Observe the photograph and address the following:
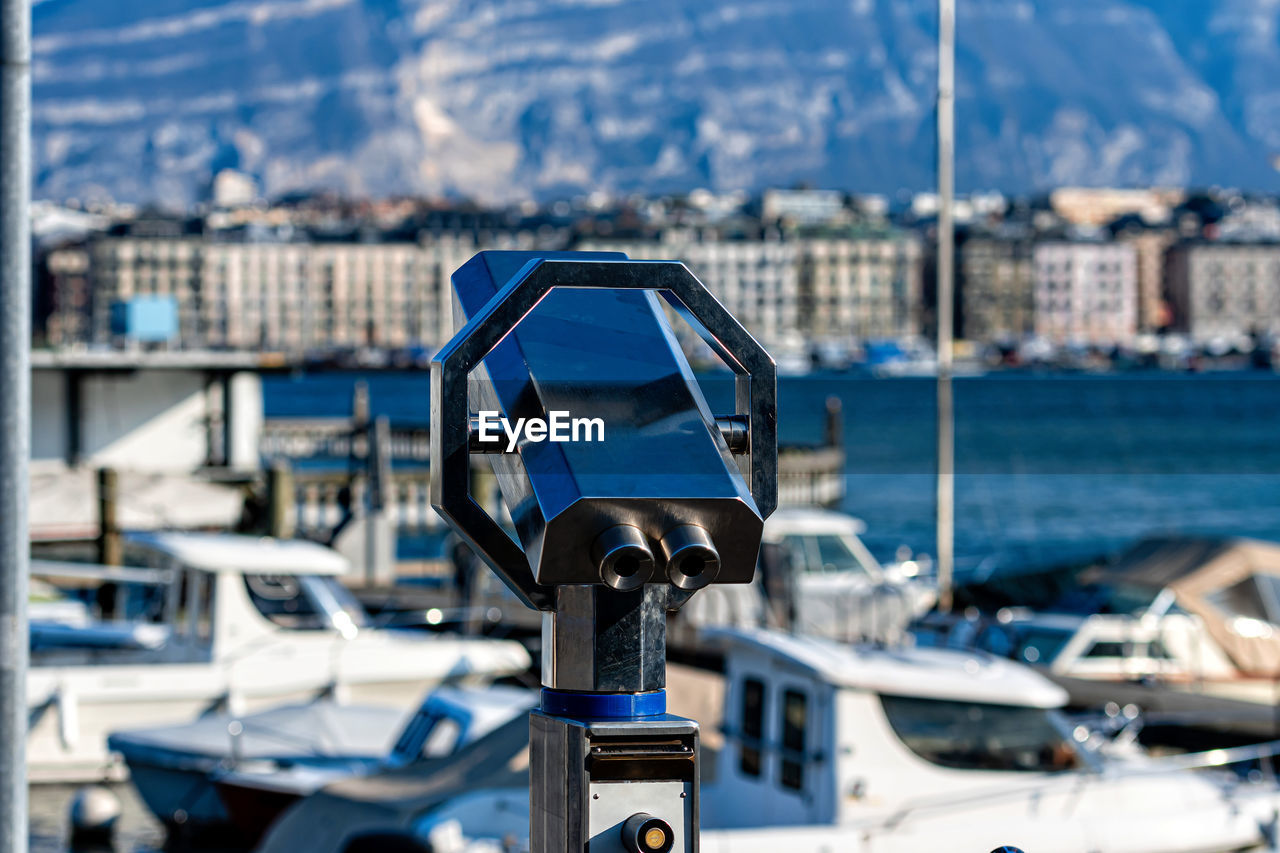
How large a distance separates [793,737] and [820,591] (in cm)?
1161

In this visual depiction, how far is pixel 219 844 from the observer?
12.8 meters

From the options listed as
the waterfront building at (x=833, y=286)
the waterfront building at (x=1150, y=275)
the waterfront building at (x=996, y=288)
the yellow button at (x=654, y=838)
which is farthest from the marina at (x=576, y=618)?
the waterfront building at (x=1150, y=275)

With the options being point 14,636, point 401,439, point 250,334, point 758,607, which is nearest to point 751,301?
point 250,334

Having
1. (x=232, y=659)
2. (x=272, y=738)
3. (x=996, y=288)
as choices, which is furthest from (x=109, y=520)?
(x=996, y=288)

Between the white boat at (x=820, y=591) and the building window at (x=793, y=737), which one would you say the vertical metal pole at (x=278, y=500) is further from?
the building window at (x=793, y=737)

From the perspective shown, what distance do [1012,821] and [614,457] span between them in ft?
21.4

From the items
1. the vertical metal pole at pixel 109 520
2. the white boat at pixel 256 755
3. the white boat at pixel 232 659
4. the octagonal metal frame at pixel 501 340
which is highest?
the octagonal metal frame at pixel 501 340

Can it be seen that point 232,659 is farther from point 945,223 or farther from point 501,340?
point 945,223

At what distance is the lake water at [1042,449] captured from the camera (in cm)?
4500

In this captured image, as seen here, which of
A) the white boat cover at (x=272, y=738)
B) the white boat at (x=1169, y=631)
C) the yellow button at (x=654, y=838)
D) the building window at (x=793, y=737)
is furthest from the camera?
the white boat at (x=1169, y=631)

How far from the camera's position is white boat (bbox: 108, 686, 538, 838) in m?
12.0

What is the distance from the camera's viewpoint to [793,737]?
27.3 feet

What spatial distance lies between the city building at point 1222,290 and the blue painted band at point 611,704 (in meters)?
195

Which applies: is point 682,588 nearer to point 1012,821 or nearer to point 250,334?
point 1012,821
